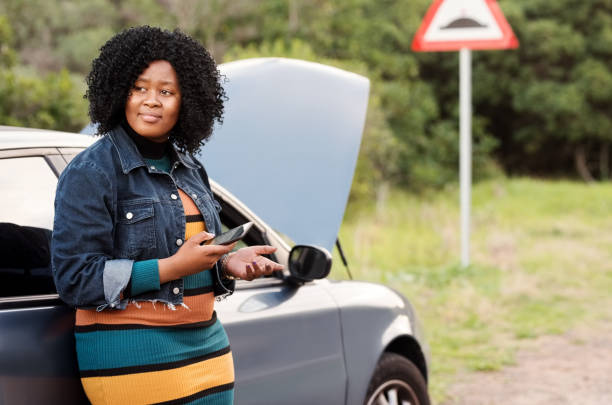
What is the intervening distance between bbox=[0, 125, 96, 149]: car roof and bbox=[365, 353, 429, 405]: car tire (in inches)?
67.8

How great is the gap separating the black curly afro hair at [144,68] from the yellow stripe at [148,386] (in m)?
0.66

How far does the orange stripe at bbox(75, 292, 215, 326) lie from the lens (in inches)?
91.4

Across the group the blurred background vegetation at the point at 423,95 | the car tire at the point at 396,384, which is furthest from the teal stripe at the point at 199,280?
the blurred background vegetation at the point at 423,95

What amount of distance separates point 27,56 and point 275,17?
8940 mm

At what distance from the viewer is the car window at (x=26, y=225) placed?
246cm

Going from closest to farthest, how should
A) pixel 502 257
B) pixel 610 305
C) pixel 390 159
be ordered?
pixel 610 305 → pixel 502 257 → pixel 390 159

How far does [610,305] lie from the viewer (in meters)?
8.62

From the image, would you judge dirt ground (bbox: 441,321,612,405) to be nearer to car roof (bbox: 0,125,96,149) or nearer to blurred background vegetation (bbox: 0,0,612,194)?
car roof (bbox: 0,125,96,149)

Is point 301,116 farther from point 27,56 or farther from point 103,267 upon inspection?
point 27,56

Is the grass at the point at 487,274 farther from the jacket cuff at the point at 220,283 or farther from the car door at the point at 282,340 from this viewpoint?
the jacket cuff at the point at 220,283

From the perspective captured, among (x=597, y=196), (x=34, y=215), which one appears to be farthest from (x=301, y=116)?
(x=597, y=196)

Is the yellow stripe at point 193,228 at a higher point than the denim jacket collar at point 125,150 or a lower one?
lower

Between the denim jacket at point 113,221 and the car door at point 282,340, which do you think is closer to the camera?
the denim jacket at point 113,221

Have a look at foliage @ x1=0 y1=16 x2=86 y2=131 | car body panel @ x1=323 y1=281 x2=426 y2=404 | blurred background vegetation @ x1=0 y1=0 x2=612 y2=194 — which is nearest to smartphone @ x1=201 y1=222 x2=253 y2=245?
car body panel @ x1=323 y1=281 x2=426 y2=404
